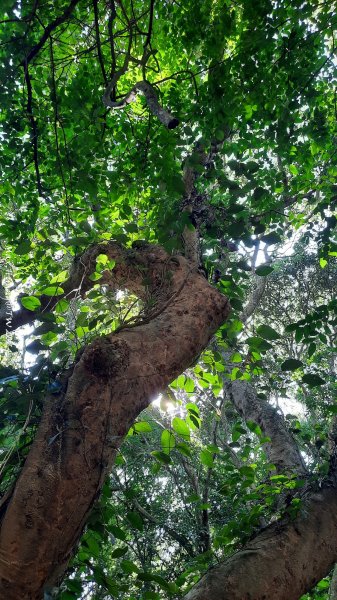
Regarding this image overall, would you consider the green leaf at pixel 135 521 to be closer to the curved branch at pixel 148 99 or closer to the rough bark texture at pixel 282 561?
the rough bark texture at pixel 282 561

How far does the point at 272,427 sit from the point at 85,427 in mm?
2420

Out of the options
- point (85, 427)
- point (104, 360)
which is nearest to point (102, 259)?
point (104, 360)

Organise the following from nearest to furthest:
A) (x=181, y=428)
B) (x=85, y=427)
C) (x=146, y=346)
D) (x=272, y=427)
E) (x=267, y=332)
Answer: (x=85, y=427)
(x=146, y=346)
(x=181, y=428)
(x=267, y=332)
(x=272, y=427)

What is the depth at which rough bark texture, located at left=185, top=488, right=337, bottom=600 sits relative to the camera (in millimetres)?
1323

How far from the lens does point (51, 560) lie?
3.00 ft

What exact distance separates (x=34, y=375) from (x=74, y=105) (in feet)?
6.48

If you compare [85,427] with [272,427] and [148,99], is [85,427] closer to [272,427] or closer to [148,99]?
[148,99]

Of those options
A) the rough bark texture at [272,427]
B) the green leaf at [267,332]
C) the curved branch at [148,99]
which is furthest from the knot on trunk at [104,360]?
the rough bark texture at [272,427]

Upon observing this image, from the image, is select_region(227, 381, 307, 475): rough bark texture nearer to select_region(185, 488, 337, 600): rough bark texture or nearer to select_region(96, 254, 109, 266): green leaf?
select_region(185, 488, 337, 600): rough bark texture

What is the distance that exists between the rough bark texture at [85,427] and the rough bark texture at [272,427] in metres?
1.42

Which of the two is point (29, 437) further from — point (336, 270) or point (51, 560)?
point (336, 270)

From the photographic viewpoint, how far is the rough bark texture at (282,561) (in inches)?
52.1

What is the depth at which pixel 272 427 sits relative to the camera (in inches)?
125

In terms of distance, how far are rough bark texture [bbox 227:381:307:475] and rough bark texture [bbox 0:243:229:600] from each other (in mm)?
1423
